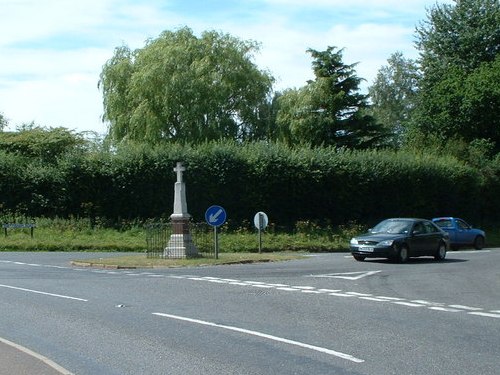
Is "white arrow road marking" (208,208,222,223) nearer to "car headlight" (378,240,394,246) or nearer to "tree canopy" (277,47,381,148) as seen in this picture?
"car headlight" (378,240,394,246)

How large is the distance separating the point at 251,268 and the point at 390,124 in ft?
206

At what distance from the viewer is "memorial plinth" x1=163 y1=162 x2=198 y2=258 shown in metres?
27.0

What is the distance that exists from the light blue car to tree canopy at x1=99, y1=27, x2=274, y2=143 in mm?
16512

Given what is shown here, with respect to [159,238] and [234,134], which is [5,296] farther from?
[234,134]

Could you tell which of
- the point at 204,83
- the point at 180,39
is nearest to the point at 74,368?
the point at 204,83

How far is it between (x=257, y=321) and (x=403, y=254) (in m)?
14.9

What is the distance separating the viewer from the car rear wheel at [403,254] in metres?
26.5

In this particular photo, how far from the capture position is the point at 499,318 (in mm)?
13086

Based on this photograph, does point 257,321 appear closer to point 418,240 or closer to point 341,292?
point 341,292

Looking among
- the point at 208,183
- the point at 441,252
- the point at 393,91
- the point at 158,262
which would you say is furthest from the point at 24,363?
the point at 393,91

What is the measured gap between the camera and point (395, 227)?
90.9ft

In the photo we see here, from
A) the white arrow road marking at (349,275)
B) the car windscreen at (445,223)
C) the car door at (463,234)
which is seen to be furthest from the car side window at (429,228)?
the car door at (463,234)

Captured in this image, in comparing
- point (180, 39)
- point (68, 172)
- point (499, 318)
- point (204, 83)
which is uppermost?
point (180, 39)

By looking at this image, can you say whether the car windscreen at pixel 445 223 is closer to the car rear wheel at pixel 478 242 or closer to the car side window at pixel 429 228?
the car rear wheel at pixel 478 242
